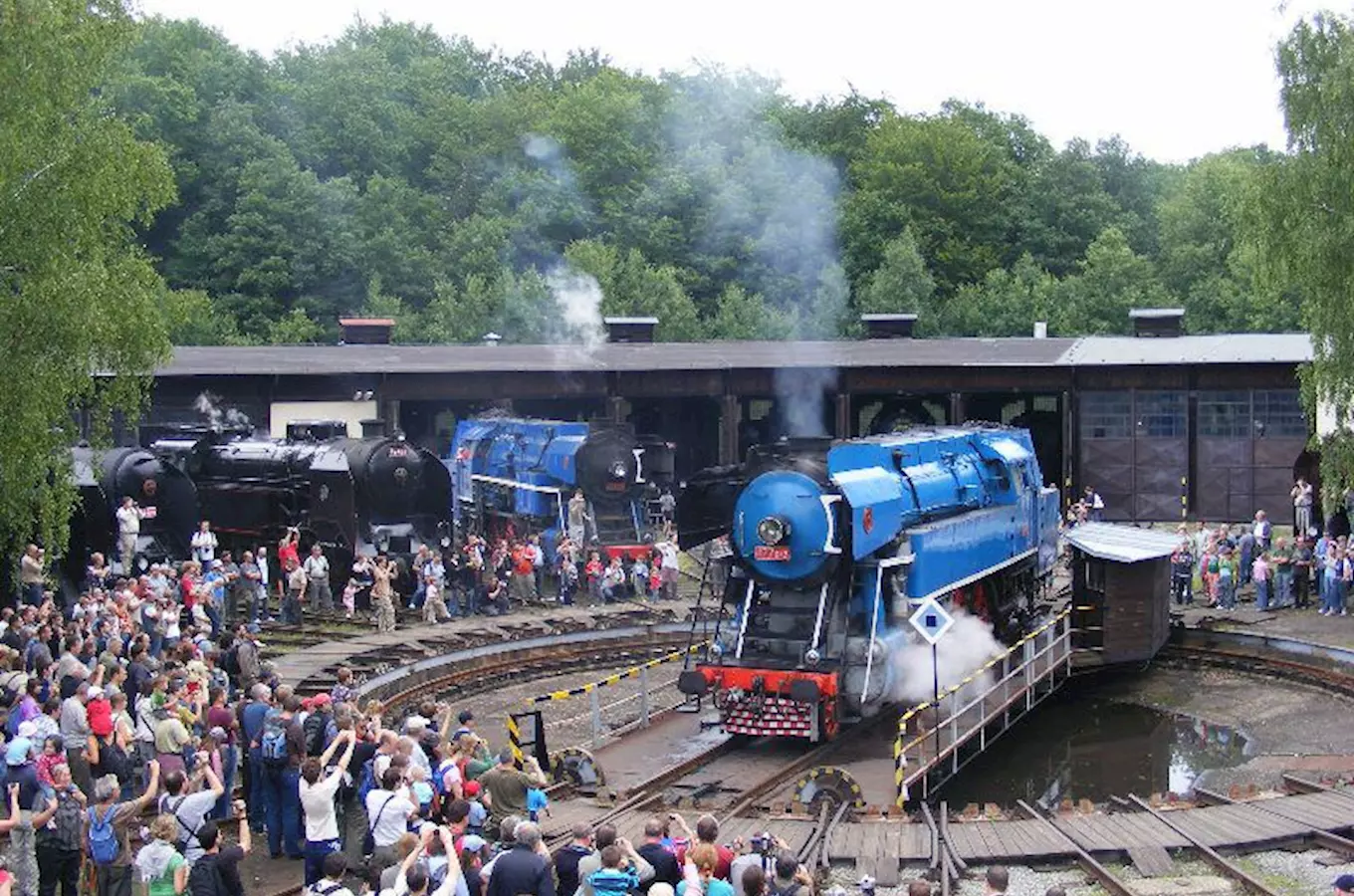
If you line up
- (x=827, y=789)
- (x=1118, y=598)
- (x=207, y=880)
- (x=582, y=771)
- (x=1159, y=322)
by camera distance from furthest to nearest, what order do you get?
1. (x=1159, y=322)
2. (x=1118, y=598)
3. (x=582, y=771)
4. (x=827, y=789)
5. (x=207, y=880)

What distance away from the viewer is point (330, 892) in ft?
31.7

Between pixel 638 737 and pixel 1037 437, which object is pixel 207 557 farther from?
pixel 1037 437

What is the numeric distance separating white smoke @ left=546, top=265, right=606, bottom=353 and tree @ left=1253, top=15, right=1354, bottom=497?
28871mm

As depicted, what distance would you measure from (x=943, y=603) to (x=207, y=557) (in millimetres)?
12376

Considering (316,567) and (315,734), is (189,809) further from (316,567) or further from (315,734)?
(316,567)

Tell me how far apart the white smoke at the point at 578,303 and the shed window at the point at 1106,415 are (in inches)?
719

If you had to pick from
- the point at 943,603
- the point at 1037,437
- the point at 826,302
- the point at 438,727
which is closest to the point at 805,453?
the point at 943,603

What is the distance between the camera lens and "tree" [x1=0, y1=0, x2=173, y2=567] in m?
17.8

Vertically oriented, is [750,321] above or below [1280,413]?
above

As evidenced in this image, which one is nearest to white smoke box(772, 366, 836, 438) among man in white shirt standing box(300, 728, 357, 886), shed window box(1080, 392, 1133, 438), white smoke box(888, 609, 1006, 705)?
shed window box(1080, 392, 1133, 438)

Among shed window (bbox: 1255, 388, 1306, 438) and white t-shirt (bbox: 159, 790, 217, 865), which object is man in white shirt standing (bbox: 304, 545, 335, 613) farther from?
shed window (bbox: 1255, 388, 1306, 438)

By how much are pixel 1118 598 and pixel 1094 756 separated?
3.45 metres

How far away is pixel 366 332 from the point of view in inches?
1795

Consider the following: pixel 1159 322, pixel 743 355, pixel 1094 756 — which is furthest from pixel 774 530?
pixel 1159 322
